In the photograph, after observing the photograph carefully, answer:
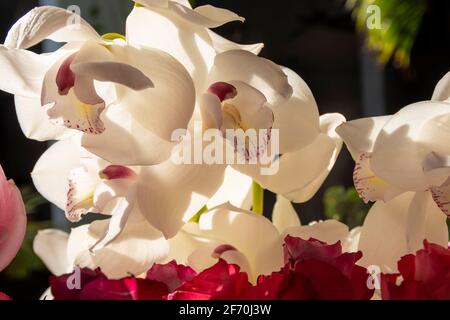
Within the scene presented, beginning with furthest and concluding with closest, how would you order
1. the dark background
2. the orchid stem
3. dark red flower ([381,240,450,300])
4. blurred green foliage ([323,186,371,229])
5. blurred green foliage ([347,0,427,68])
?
the dark background, blurred green foliage ([347,0,427,68]), blurred green foliage ([323,186,371,229]), the orchid stem, dark red flower ([381,240,450,300])

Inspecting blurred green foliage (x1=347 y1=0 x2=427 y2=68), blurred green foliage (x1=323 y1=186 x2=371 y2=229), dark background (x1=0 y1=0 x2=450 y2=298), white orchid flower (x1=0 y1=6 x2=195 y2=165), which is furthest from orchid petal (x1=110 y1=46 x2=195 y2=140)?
dark background (x1=0 y1=0 x2=450 y2=298)

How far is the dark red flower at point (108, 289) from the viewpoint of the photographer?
0.22m

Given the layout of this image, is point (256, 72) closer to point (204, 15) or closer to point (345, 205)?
point (204, 15)

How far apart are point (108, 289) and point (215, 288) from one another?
0.03 meters

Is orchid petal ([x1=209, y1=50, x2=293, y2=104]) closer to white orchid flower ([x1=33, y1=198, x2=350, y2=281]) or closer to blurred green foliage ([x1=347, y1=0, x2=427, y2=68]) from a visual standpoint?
white orchid flower ([x1=33, y1=198, x2=350, y2=281])

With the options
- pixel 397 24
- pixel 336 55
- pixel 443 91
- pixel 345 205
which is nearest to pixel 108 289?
pixel 443 91

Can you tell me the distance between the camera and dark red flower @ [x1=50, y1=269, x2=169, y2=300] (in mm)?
223

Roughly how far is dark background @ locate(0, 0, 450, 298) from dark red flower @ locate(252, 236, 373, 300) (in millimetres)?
1914

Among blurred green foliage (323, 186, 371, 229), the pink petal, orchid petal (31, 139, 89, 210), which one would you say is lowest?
blurred green foliage (323, 186, 371, 229)

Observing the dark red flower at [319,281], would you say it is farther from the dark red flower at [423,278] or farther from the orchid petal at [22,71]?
the orchid petal at [22,71]

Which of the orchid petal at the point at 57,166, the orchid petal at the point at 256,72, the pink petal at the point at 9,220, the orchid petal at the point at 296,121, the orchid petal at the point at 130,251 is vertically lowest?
the orchid petal at the point at 130,251

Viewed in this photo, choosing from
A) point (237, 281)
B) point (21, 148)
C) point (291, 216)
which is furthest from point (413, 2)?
point (237, 281)

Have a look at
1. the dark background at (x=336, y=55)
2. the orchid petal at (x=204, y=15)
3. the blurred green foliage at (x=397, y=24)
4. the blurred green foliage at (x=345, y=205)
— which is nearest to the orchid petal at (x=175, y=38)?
the orchid petal at (x=204, y=15)

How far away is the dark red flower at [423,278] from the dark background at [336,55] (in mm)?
1912
